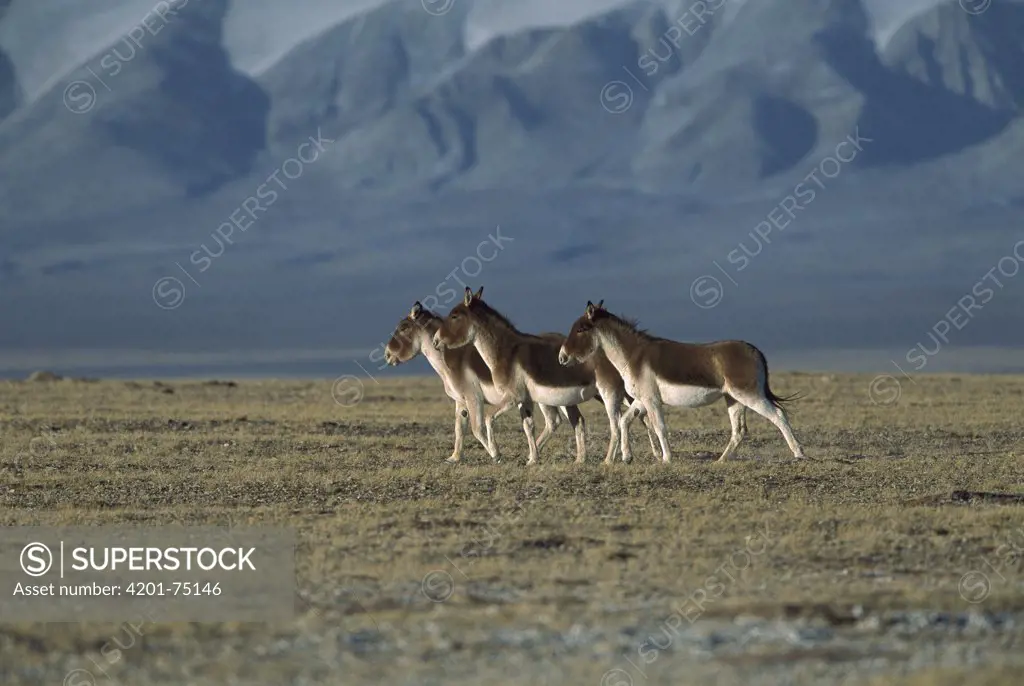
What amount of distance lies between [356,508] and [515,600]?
7482 mm

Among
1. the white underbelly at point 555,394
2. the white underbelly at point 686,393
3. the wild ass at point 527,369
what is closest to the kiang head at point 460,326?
the wild ass at point 527,369

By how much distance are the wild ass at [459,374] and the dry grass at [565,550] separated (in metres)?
0.77

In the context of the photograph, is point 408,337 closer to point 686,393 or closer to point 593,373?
point 593,373

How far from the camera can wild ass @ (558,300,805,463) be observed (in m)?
24.0

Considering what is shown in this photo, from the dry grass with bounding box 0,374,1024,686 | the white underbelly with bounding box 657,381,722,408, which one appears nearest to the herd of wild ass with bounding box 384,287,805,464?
the white underbelly with bounding box 657,381,722,408

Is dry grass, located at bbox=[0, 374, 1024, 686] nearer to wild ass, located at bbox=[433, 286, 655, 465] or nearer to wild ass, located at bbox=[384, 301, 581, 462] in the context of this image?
wild ass, located at bbox=[384, 301, 581, 462]

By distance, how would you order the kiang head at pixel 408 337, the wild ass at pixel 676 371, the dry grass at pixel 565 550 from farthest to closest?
the kiang head at pixel 408 337 < the wild ass at pixel 676 371 < the dry grass at pixel 565 550

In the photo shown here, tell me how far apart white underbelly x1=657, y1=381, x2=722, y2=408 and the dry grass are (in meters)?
1.09

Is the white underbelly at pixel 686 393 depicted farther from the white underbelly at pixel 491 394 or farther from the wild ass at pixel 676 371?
the white underbelly at pixel 491 394

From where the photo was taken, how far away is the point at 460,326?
25.6 m

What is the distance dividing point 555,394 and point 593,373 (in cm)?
95

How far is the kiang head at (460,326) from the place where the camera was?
25.6 meters

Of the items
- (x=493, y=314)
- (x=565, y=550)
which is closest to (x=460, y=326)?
(x=493, y=314)

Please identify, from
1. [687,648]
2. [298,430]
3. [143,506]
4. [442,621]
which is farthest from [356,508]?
[298,430]
